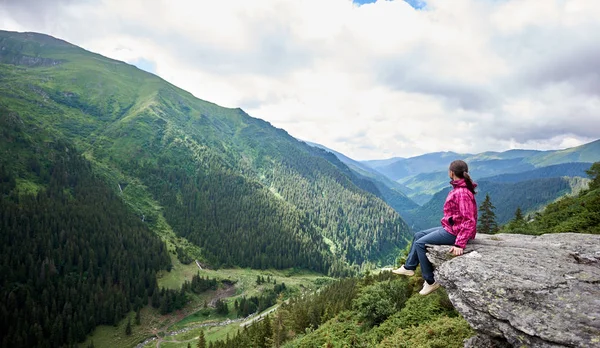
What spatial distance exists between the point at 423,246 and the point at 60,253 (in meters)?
165

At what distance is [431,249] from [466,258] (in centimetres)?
151

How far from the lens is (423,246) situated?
42.7 feet

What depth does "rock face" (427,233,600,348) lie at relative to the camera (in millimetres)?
8695

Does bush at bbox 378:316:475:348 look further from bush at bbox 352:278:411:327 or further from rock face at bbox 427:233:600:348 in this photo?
bush at bbox 352:278:411:327

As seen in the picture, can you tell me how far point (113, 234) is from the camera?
151375mm

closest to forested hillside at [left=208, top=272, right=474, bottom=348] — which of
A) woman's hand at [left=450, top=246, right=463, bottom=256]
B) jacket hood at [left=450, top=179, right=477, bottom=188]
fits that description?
woman's hand at [left=450, top=246, right=463, bottom=256]

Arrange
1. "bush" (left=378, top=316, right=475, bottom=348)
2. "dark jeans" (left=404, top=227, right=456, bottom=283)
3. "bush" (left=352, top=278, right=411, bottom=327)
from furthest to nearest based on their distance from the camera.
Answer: "bush" (left=352, top=278, right=411, bottom=327) → "bush" (left=378, top=316, right=475, bottom=348) → "dark jeans" (left=404, top=227, right=456, bottom=283)

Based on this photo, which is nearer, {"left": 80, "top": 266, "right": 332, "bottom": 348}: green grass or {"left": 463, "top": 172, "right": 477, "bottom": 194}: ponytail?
{"left": 463, "top": 172, "right": 477, "bottom": 194}: ponytail

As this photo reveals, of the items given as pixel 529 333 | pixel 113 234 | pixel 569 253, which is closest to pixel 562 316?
pixel 529 333

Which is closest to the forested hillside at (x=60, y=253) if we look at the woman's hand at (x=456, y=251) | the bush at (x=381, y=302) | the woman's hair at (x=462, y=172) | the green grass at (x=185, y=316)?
the green grass at (x=185, y=316)

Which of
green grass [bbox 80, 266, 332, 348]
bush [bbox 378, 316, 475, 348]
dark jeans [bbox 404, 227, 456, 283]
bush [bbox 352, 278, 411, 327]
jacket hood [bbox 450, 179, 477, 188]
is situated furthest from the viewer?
green grass [bbox 80, 266, 332, 348]

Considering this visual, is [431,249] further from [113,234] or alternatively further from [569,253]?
[113,234]

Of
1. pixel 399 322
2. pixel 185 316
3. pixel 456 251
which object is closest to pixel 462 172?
pixel 456 251

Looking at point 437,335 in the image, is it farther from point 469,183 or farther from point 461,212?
point 469,183
